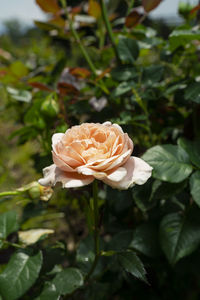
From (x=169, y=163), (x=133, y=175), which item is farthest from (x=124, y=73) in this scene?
(x=133, y=175)

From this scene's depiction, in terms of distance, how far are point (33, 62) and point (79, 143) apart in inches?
31.9

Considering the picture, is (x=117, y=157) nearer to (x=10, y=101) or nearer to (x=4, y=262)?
(x=4, y=262)

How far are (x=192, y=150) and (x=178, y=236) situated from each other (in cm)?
18

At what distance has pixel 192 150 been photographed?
56 centimetres

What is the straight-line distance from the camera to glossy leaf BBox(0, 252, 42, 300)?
1.48ft

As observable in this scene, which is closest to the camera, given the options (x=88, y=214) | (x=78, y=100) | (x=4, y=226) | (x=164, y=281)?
(x=88, y=214)

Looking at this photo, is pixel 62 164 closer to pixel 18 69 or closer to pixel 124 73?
pixel 124 73

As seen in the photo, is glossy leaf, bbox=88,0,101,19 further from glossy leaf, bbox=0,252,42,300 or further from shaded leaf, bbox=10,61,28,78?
glossy leaf, bbox=0,252,42,300

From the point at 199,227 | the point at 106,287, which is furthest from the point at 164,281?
the point at 199,227

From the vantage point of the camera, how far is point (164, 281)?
0.90 meters

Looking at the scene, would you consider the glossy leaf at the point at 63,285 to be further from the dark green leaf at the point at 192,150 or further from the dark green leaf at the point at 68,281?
the dark green leaf at the point at 192,150

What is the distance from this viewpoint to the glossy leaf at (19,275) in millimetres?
451

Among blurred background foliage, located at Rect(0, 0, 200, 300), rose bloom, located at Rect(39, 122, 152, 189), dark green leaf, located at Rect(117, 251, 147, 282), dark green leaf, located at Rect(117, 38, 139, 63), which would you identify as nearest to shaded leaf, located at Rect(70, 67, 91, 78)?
blurred background foliage, located at Rect(0, 0, 200, 300)

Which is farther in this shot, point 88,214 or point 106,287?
point 106,287
